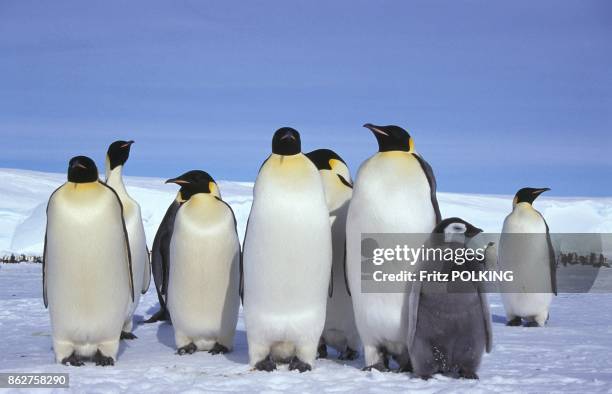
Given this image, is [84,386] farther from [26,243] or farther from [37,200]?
[37,200]

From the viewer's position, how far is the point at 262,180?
184 inches

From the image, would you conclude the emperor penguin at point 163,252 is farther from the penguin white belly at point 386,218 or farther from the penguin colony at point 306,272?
the penguin white belly at point 386,218

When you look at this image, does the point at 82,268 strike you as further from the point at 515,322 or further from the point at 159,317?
the point at 515,322

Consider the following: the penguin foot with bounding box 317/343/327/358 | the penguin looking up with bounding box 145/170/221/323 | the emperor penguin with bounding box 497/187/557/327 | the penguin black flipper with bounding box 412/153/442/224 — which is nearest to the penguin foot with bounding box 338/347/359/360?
the penguin foot with bounding box 317/343/327/358

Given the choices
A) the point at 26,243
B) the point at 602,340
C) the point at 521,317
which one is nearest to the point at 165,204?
the point at 26,243

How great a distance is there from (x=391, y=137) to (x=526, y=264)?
4.19 meters

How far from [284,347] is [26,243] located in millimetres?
21012

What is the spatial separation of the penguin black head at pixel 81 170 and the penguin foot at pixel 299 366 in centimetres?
170

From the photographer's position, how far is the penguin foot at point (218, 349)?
5.50 metres

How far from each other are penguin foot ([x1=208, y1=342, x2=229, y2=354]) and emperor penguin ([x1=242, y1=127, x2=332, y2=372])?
0.84 metres

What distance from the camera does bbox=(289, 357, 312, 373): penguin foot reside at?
464 centimetres

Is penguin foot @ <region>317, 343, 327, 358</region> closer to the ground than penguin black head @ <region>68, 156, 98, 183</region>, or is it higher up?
closer to the ground

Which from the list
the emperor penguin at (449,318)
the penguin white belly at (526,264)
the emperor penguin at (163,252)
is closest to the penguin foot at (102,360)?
the emperor penguin at (449,318)

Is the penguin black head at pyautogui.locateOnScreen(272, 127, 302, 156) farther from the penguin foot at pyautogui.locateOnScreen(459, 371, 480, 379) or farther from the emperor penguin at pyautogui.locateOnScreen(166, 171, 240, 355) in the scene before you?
the penguin foot at pyautogui.locateOnScreen(459, 371, 480, 379)
